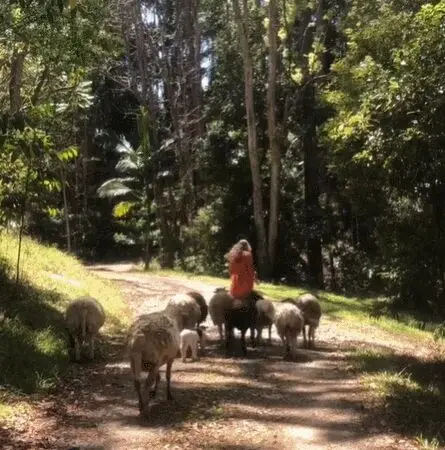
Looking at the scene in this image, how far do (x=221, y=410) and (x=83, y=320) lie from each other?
3084 millimetres

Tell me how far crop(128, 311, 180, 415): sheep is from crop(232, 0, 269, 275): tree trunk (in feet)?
55.5

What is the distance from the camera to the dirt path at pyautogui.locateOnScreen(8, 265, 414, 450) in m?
6.54

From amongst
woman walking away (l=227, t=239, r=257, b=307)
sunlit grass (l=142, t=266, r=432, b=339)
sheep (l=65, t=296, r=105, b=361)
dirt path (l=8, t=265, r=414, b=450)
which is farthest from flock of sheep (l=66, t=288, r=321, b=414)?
sunlit grass (l=142, t=266, r=432, b=339)

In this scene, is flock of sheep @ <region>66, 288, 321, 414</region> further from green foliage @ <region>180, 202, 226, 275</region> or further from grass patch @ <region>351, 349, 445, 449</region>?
green foliage @ <region>180, 202, 226, 275</region>

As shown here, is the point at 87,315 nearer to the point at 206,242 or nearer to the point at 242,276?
the point at 242,276

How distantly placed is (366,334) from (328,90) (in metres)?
11.4

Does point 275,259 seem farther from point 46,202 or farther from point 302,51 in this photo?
point 46,202

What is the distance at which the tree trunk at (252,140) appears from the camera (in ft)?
75.6

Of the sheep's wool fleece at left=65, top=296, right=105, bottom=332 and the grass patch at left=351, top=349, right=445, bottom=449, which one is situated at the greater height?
the sheep's wool fleece at left=65, top=296, right=105, bottom=332

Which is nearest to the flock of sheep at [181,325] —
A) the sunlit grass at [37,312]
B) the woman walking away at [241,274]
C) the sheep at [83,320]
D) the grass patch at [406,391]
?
the sheep at [83,320]

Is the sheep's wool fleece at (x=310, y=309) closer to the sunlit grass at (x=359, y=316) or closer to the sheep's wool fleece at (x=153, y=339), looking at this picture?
the sunlit grass at (x=359, y=316)

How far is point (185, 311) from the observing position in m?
10.8

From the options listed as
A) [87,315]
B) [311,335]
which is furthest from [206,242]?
[87,315]

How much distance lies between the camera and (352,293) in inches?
987
